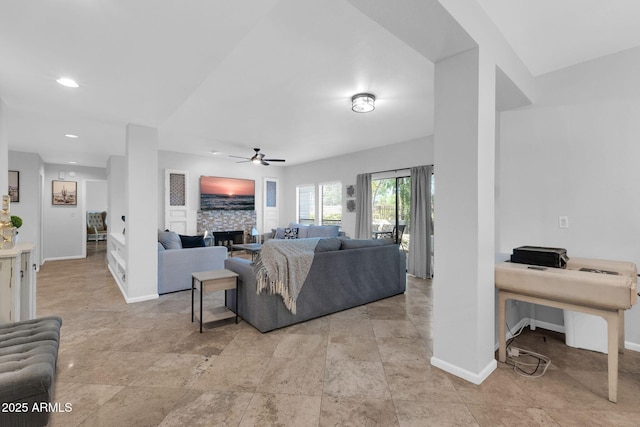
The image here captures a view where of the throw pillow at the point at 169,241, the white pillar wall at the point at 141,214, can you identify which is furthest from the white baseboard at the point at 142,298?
the throw pillow at the point at 169,241

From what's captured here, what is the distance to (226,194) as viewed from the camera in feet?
24.2

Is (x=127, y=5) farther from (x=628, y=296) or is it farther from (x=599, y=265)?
(x=599, y=265)

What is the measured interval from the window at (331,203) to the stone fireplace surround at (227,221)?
1.98 meters

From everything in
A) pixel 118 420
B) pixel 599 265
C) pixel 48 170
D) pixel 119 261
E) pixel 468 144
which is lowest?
pixel 118 420

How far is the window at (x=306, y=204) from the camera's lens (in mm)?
7945

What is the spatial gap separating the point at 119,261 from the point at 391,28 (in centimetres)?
493

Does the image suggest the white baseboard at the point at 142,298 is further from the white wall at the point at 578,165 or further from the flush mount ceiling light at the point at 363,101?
the white wall at the point at 578,165

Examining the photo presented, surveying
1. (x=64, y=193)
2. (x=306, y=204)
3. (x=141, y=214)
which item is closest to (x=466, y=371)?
(x=141, y=214)

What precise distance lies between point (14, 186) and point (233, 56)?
19.8 ft

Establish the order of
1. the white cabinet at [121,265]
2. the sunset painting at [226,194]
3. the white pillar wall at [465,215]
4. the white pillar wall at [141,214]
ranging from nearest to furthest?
the white pillar wall at [465,215]
the white pillar wall at [141,214]
the white cabinet at [121,265]
the sunset painting at [226,194]

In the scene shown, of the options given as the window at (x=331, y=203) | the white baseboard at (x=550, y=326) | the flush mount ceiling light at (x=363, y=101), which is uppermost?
the flush mount ceiling light at (x=363, y=101)

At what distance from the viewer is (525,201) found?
117 inches

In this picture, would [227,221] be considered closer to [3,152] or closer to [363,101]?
[3,152]

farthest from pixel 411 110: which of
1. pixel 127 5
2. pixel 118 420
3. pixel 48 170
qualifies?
pixel 48 170
